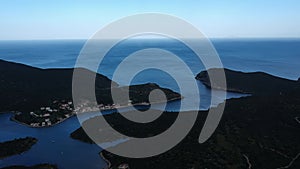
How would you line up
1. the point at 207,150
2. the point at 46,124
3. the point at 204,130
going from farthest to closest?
1. the point at 46,124
2. the point at 204,130
3. the point at 207,150

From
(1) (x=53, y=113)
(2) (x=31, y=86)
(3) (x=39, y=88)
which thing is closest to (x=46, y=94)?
(3) (x=39, y=88)

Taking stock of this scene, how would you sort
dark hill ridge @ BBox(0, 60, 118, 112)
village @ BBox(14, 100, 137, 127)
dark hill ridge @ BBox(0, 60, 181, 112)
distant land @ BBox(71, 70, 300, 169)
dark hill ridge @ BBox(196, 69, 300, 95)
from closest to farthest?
distant land @ BBox(71, 70, 300, 169)
village @ BBox(14, 100, 137, 127)
dark hill ridge @ BBox(0, 60, 118, 112)
dark hill ridge @ BBox(0, 60, 181, 112)
dark hill ridge @ BBox(196, 69, 300, 95)

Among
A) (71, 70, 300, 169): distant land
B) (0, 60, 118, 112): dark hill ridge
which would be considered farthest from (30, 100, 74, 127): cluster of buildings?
(71, 70, 300, 169): distant land

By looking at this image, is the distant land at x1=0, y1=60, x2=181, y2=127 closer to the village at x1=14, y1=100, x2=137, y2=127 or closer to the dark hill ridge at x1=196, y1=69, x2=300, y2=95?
the village at x1=14, y1=100, x2=137, y2=127

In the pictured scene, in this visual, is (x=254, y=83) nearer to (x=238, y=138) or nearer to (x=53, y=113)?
(x=238, y=138)

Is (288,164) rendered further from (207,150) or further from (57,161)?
(57,161)

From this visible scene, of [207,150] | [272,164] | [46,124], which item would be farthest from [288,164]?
[46,124]
